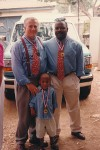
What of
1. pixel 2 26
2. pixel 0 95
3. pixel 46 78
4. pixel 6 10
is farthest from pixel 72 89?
pixel 6 10

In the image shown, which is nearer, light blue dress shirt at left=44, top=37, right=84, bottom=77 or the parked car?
light blue dress shirt at left=44, top=37, right=84, bottom=77

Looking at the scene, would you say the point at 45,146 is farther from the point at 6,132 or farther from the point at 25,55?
the point at 25,55

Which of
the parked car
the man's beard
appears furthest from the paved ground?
the man's beard

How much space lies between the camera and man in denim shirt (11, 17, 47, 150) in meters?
3.64

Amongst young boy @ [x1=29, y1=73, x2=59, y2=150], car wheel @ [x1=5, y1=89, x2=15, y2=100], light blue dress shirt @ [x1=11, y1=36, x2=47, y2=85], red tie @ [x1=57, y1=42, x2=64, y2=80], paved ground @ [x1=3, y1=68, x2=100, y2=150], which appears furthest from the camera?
car wheel @ [x1=5, y1=89, x2=15, y2=100]

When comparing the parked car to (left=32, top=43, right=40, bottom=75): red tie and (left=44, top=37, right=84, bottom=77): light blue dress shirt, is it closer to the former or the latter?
(left=44, top=37, right=84, bottom=77): light blue dress shirt

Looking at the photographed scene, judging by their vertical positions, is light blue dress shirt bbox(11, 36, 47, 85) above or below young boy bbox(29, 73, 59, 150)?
above

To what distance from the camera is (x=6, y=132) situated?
191 inches

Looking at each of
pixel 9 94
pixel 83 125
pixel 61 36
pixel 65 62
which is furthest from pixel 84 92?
pixel 61 36

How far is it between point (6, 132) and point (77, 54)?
1.99 m

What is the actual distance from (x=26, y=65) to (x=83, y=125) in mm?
2054

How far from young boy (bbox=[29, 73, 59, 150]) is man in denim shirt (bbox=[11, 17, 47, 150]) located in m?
0.09

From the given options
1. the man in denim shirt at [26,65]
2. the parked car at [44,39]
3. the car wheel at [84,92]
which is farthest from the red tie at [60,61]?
the car wheel at [84,92]

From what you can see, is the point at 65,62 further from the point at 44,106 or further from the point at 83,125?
the point at 83,125
